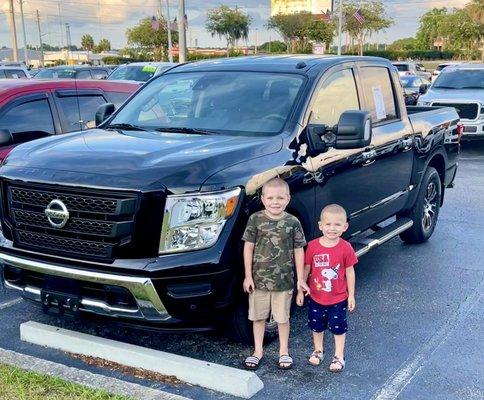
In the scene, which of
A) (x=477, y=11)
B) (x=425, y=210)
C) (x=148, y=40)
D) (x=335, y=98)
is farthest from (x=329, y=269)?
(x=477, y=11)

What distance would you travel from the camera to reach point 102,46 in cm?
10831

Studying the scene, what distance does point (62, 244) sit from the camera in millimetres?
4133

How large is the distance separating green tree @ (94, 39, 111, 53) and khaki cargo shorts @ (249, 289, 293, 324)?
105 m

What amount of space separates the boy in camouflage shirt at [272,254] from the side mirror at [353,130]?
3.00 ft

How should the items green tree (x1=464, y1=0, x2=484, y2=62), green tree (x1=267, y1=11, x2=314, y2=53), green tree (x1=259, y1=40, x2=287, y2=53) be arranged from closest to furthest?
green tree (x1=267, y1=11, x2=314, y2=53), green tree (x1=464, y1=0, x2=484, y2=62), green tree (x1=259, y1=40, x2=287, y2=53)

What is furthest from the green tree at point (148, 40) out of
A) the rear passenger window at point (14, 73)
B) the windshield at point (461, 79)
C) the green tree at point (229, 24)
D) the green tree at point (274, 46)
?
the windshield at point (461, 79)

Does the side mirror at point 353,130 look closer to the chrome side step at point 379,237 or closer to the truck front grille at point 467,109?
the chrome side step at point 379,237

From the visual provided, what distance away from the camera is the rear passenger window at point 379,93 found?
596cm

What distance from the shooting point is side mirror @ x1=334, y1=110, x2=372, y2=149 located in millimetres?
4688

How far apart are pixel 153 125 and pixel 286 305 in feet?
6.40

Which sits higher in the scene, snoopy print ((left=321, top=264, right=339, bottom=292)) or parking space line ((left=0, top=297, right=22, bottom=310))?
snoopy print ((left=321, top=264, right=339, bottom=292))

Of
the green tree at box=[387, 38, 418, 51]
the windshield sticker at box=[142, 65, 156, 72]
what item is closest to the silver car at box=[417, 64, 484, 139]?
the windshield sticker at box=[142, 65, 156, 72]

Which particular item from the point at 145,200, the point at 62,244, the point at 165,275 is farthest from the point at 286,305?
the point at 62,244

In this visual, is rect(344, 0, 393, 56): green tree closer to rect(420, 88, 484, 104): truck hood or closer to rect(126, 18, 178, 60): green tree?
rect(126, 18, 178, 60): green tree
